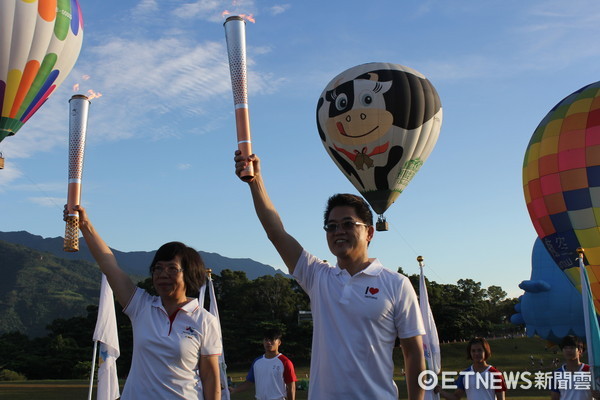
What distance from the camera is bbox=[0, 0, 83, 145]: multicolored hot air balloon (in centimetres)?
Answer: 2034

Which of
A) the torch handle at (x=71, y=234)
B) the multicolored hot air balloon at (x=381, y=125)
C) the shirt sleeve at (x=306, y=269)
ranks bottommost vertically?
the shirt sleeve at (x=306, y=269)

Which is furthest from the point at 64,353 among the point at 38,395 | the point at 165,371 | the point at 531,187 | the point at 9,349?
the point at 165,371

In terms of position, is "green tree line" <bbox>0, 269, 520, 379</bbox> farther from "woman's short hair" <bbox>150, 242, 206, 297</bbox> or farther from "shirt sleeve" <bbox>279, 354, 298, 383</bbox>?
"woman's short hair" <bbox>150, 242, 206, 297</bbox>

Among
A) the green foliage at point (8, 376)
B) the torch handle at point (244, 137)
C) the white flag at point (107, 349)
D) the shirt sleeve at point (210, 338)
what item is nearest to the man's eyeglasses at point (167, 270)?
the shirt sleeve at point (210, 338)

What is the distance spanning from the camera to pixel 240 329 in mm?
48281

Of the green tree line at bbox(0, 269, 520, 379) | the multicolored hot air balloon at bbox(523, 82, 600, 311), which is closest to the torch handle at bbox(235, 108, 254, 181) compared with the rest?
the multicolored hot air balloon at bbox(523, 82, 600, 311)

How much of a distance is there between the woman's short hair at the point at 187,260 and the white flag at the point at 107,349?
289 inches

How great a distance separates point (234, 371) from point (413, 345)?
40426 millimetres

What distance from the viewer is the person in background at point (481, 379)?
795cm

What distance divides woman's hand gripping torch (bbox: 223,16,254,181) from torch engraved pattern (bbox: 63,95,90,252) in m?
1.23

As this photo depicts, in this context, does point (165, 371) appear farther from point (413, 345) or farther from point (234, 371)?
point (234, 371)

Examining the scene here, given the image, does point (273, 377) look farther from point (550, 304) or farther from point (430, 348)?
point (550, 304)

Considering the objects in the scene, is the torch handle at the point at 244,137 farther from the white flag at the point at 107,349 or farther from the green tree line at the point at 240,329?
the green tree line at the point at 240,329

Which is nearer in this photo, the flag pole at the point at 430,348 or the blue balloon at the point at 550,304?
the flag pole at the point at 430,348
